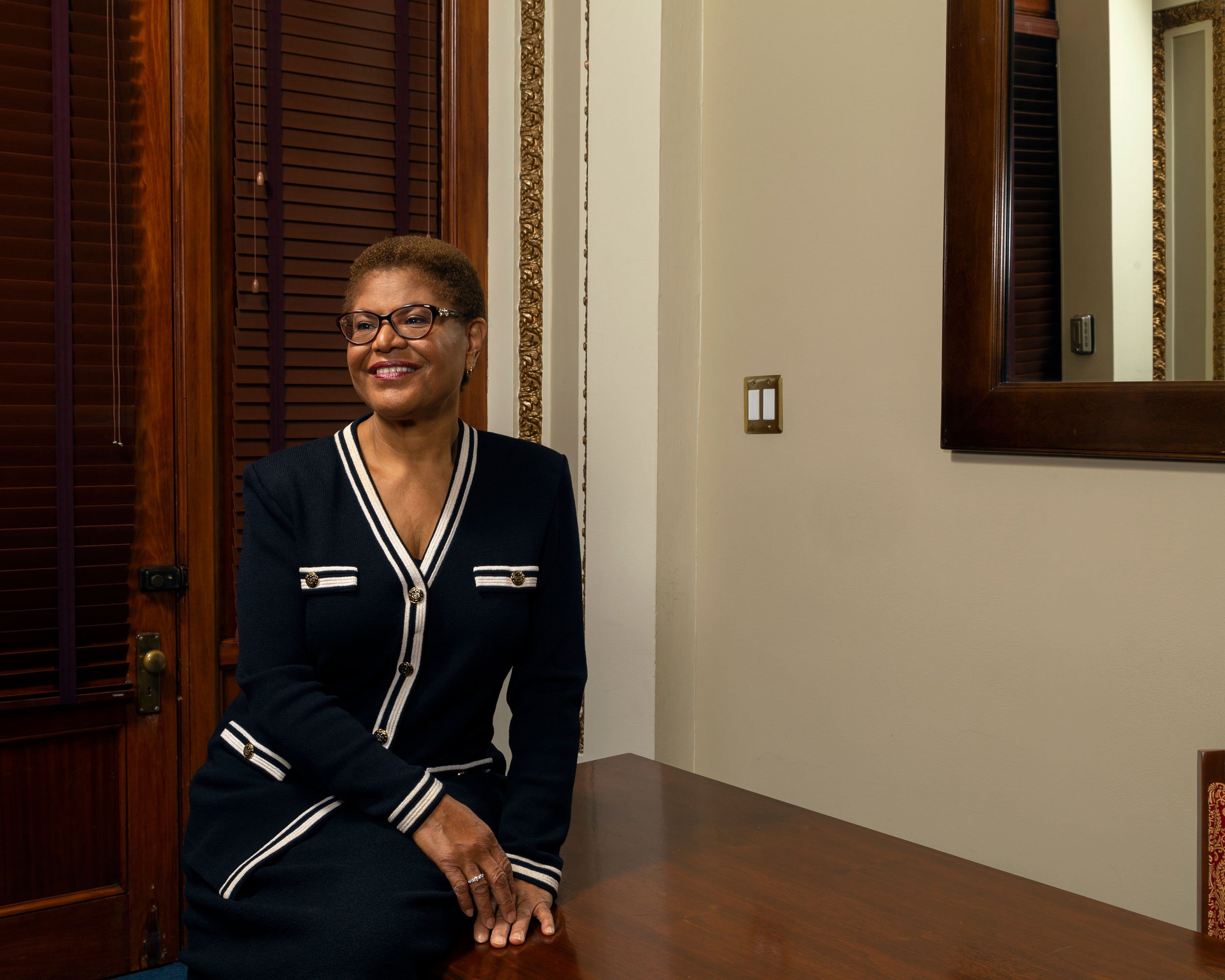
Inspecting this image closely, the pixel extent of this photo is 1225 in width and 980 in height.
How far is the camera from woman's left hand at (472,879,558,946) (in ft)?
4.25

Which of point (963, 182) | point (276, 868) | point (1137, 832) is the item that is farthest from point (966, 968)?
point (963, 182)

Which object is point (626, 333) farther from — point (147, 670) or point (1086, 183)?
point (147, 670)

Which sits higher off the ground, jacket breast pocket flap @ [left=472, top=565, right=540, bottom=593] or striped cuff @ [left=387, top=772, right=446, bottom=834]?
jacket breast pocket flap @ [left=472, top=565, right=540, bottom=593]

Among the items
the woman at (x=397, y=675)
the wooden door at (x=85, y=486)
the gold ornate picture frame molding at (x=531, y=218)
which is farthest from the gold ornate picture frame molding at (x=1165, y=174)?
the wooden door at (x=85, y=486)

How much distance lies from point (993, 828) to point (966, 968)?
0.78 metres

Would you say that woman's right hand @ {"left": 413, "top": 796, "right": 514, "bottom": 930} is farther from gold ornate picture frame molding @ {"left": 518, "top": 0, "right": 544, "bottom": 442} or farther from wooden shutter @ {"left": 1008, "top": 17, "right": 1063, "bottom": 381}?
gold ornate picture frame molding @ {"left": 518, "top": 0, "right": 544, "bottom": 442}

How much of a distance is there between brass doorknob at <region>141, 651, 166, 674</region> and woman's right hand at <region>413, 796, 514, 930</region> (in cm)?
119

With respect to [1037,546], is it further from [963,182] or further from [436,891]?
[436,891]

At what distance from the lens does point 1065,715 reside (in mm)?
1789

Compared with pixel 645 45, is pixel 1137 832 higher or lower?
lower

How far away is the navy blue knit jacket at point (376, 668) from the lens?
137cm

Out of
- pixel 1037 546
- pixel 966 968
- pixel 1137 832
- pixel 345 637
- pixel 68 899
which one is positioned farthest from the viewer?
pixel 68 899

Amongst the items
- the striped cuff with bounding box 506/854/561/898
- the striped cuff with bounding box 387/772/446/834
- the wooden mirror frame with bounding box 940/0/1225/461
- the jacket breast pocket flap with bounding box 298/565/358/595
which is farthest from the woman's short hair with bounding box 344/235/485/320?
the wooden mirror frame with bounding box 940/0/1225/461

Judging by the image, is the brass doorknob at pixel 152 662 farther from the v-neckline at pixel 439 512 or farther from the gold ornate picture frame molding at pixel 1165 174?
the gold ornate picture frame molding at pixel 1165 174
